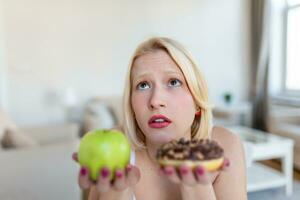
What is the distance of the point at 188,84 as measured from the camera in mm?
686

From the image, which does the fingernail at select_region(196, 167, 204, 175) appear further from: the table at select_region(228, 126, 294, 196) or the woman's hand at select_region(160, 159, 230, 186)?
the table at select_region(228, 126, 294, 196)

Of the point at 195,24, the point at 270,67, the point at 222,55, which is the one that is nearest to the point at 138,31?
the point at 195,24

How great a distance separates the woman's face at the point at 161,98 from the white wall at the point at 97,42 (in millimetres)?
2956

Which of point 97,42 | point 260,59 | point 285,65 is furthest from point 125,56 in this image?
point 285,65

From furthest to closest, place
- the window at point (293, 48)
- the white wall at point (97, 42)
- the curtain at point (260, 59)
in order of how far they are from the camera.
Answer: the curtain at point (260, 59) → the window at point (293, 48) → the white wall at point (97, 42)

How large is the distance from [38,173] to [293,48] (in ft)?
11.3

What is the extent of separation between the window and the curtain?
0.25 metres

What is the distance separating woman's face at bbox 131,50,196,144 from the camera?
0.64 m

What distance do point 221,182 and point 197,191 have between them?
0.17 meters

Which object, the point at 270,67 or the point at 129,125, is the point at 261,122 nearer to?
the point at 270,67

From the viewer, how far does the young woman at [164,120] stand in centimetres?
63

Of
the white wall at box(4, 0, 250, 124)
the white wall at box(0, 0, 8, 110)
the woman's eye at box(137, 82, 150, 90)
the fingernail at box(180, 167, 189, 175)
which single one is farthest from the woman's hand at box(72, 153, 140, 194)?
the white wall at box(0, 0, 8, 110)

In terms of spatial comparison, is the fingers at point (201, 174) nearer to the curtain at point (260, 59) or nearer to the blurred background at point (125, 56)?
the blurred background at point (125, 56)

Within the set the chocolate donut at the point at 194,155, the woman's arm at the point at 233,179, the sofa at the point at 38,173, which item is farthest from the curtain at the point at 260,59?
the chocolate donut at the point at 194,155
